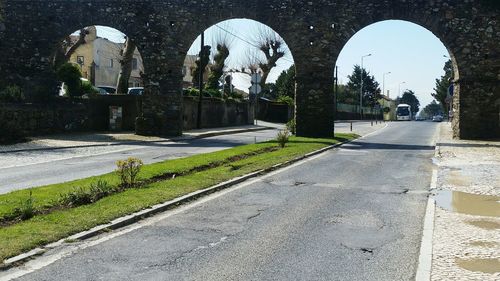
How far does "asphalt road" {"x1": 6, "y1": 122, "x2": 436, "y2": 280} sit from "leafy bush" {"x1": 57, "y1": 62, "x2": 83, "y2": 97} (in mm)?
20821

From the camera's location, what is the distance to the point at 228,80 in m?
63.8

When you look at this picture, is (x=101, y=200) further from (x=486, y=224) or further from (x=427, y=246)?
(x=486, y=224)

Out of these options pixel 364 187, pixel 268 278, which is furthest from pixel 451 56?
pixel 268 278

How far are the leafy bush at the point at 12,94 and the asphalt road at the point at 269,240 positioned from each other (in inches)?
767

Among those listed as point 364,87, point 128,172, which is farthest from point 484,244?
point 364,87

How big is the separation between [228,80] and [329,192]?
53.2 m

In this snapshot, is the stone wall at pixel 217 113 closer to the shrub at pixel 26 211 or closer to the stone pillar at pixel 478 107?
the stone pillar at pixel 478 107

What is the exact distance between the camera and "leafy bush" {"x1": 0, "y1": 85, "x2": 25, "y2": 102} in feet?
89.0

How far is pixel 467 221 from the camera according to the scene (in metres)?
8.59

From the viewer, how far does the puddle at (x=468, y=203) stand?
371 inches

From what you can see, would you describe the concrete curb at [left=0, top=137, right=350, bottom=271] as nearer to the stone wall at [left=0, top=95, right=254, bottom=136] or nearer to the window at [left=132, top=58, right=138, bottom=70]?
the stone wall at [left=0, top=95, right=254, bottom=136]

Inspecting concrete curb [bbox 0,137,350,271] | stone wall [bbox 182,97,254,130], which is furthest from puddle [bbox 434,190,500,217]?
stone wall [bbox 182,97,254,130]

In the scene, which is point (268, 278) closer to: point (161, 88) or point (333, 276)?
point (333, 276)

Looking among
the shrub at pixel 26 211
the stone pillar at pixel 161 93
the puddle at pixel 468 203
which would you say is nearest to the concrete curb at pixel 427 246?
the puddle at pixel 468 203
